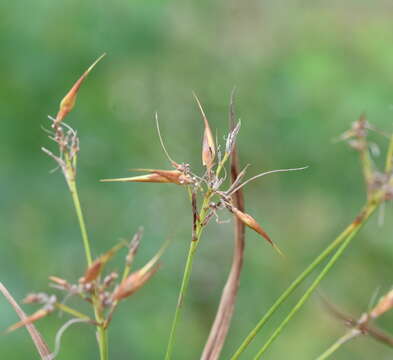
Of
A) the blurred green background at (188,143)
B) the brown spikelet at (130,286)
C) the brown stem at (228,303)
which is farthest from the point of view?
the blurred green background at (188,143)

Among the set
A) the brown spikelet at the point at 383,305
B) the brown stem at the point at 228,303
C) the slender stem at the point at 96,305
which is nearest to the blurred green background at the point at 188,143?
the brown stem at the point at 228,303

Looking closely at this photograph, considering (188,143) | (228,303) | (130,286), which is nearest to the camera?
(130,286)

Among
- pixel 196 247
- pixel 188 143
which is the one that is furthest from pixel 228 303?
pixel 188 143

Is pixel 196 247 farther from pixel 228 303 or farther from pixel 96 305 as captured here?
pixel 228 303

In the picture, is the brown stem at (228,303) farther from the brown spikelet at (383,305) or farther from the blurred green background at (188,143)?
the blurred green background at (188,143)

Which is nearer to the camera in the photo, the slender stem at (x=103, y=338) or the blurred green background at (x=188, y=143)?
the slender stem at (x=103, y=338)

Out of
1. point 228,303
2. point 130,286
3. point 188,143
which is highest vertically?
point 130,286

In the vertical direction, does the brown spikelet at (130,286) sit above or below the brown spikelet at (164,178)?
below

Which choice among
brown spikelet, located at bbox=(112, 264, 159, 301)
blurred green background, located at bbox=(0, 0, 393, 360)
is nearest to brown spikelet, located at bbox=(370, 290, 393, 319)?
brown spikelet, located at bbox=(112, 264, 159, 301)

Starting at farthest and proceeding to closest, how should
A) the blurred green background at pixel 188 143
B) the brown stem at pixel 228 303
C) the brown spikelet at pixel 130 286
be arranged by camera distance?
1. the blurred green background at pixel 188 143
2. the brown stem at pixel 228 303
3. the brown spikelet at pixel 130 286
